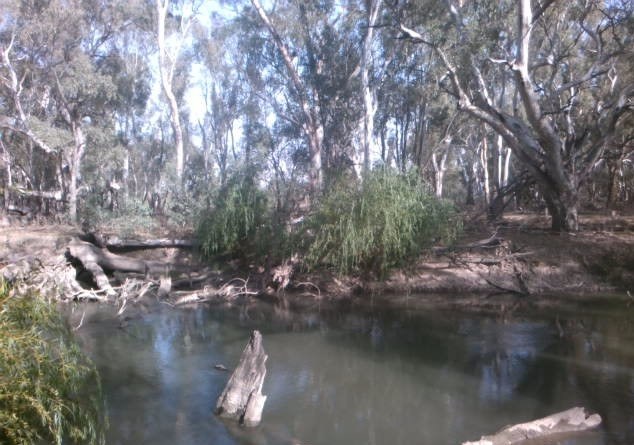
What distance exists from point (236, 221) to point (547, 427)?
1152 cm

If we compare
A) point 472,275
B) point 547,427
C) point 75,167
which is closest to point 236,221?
point 472,275

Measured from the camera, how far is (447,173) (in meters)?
44.9

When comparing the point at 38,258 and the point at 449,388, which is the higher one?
the point at 38,258

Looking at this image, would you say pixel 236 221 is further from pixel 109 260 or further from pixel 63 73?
pixel 63 73

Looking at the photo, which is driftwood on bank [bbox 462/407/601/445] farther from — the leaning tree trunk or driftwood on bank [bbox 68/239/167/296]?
the leaning tree trunk

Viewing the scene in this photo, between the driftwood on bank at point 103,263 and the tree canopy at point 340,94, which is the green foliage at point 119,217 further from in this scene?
the driftwood on bank at point 103,263

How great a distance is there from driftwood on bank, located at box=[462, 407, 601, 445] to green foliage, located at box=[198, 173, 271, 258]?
10.9 m

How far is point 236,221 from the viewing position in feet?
55.6

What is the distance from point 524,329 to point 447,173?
3328 cm

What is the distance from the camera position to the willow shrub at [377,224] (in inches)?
593

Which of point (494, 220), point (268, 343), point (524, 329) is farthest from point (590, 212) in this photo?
point (268, 343)

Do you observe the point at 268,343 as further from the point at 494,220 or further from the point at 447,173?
the point at 447,173

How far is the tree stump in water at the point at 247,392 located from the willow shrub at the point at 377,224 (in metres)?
7.46

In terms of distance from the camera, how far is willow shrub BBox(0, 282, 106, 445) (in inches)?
165
